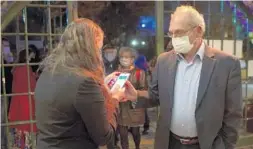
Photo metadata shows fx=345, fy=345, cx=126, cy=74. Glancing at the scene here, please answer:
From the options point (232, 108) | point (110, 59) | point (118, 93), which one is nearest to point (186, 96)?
point (232, 108)

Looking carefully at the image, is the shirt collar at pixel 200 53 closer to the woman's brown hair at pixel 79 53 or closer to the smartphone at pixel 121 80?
the smartphone at pixel 121 80

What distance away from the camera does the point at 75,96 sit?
1.75m

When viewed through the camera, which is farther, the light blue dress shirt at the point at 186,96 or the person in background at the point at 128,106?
the person in background at the point at 128,106

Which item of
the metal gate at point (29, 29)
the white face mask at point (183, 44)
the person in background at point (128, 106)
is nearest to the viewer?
the white face mask at point (183, 44)

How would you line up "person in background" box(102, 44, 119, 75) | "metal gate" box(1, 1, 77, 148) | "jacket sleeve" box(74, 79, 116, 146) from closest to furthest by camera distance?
1. "jacket sleeve" box(74, 79, 116, 146)
2. "metal gate" box(1, 1, 77, 148)
3. "person in background" box(102, 44, 119, 75)

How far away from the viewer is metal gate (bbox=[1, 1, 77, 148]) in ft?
11.6

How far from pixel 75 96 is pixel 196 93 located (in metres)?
0.88

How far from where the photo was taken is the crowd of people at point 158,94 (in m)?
1.79

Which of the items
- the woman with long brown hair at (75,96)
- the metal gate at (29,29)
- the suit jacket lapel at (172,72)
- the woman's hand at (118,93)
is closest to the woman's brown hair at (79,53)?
the woman with long brown hair at (75,96)

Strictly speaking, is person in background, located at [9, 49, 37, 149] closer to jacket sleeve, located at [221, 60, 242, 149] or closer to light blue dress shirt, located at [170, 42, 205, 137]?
light blue dress shirt, located at [170, 42, 205, 137]

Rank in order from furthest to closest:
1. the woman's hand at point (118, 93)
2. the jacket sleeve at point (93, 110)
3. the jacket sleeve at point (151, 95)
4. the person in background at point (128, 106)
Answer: the person in background at point (128, 106), the jacket sleeve at point (151, 95), the woman's hand at point (118, 93), the jacket sleeve at point (93, 110)

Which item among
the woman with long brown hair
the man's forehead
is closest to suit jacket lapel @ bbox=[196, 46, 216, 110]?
the man's forehead

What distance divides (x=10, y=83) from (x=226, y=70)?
2.73m

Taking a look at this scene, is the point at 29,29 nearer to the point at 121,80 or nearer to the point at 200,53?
the point at 121,80
